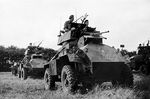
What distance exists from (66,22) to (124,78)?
143 inches

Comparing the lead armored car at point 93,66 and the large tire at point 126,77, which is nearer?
the lead armored car at point 93,66

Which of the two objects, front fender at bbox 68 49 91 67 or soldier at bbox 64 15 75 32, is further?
soldier at bbox 64 15 75 32

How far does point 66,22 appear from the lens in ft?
38.2

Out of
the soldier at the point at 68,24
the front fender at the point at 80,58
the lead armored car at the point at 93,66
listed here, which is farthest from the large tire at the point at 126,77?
the soldier at the point at 68,24

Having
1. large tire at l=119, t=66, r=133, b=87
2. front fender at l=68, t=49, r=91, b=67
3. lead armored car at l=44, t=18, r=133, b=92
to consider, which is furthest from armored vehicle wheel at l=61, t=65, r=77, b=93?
large tire at l=119, t=66, r=133, b=87

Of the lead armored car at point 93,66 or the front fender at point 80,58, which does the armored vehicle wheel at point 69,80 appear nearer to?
the lead armored car at point 93,66

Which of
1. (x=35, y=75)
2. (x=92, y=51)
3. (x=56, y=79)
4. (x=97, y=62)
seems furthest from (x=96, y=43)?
(x=35, y=75)

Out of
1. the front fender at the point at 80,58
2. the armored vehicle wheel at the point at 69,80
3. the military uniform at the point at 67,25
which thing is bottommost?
the armored vehicle wheel at the point at 69,80

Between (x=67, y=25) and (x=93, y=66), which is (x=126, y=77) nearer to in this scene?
(x=93, y=66)

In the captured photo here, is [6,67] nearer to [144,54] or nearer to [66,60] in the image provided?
[144,54]

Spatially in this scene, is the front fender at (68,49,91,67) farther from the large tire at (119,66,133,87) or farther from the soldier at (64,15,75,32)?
the soldier at (64,15,75,32)

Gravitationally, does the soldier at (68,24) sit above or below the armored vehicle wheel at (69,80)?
above

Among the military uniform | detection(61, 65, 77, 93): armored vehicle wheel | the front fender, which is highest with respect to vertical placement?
the military uniform

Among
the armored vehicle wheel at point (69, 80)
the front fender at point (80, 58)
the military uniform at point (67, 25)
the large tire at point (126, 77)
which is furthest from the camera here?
the military uniform at point (67, 25)
